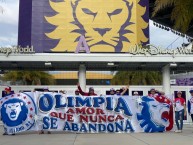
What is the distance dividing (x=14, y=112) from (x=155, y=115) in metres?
5.52

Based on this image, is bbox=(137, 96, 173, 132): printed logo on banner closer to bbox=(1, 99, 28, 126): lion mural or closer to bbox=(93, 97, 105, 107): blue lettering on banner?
bbox=(93, 97, 105, 107): blue lettering on banner

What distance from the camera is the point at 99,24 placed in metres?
52.7

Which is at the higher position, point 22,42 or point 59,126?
point 22,42

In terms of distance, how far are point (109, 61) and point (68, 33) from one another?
27.7 m

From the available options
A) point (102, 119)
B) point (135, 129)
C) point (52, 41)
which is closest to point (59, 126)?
point (102, 119)

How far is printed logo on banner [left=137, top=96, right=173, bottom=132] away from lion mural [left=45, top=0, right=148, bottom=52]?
35.2m

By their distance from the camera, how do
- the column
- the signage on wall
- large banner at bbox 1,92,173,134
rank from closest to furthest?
large banner at bbox 1,92,173,134 → the signage on wall → the column

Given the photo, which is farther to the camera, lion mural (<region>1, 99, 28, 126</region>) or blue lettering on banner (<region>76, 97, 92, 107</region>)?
blue lettering on banner (<region>76, 97, 92, 107</region>)

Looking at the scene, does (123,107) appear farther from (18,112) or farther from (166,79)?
(166,79)

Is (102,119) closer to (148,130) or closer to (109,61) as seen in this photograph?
(148,130)

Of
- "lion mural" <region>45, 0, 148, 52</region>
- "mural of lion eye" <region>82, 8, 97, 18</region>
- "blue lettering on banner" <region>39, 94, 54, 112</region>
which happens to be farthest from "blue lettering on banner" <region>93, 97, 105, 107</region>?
"mural of lion eye" <region>82, 8, 97, 18</region>

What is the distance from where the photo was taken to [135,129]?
1589cm

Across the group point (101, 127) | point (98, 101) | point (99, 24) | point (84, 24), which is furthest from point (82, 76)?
point (99, 24)

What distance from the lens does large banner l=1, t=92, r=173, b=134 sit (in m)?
15.4
